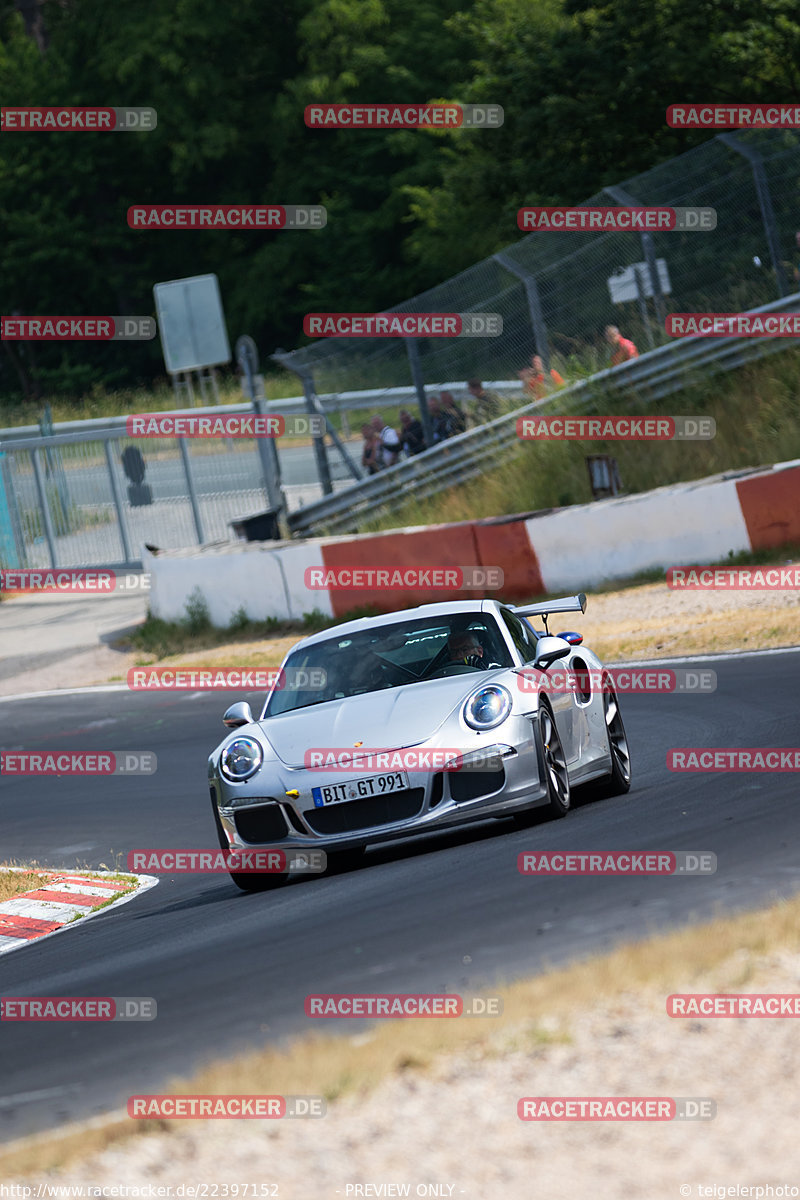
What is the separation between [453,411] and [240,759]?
1513 centimetres

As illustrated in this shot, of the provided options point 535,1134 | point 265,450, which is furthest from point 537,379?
point 535,1134

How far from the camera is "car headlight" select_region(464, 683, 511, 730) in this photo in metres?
8.34

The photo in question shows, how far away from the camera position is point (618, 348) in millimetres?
21688

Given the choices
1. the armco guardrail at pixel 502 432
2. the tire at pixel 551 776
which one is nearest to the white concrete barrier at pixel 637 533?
the armco guardrail at pixel 502 432

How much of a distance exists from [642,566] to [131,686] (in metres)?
6.07

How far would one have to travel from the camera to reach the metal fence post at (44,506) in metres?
30.4

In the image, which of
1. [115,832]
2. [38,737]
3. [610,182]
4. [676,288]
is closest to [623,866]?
[115,832]

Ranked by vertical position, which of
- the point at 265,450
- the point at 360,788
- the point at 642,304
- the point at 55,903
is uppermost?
the point at 642,304

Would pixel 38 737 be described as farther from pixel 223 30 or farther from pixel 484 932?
pixel 223 30

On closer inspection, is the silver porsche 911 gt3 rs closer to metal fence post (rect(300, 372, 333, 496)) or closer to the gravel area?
the gravel area

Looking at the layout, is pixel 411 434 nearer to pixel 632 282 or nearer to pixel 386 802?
pixel 632 282

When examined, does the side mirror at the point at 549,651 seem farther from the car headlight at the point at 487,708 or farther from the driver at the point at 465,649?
the car headlight at the point at 487,708

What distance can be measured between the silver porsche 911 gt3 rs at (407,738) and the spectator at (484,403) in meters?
13.7

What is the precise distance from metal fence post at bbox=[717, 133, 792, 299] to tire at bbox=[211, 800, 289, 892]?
46.2 feet
